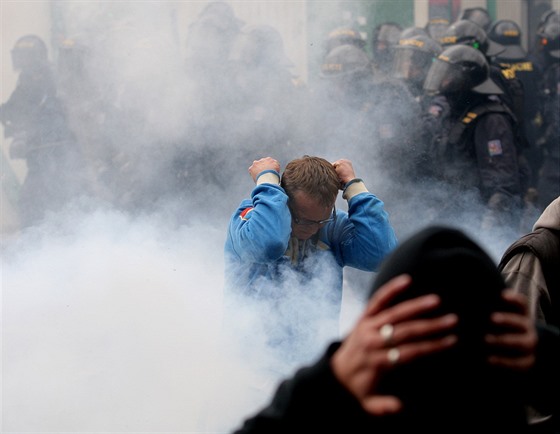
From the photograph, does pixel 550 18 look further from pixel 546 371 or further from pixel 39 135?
pixel 546 371

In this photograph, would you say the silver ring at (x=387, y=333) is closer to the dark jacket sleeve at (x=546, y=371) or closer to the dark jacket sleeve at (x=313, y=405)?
the dark jacket sleeve at (x=313, y=405)

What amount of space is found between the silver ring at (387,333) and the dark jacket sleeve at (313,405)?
85 millimetres

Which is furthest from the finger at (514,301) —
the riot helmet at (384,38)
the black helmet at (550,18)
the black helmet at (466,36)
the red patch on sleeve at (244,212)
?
the black helmet at (550,18)

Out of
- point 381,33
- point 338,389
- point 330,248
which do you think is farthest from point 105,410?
point 381,33

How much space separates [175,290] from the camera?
3.90 meters

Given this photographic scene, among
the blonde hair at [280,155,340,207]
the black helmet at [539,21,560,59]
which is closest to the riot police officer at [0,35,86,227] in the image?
the blonde hair at [280,155,340,207]

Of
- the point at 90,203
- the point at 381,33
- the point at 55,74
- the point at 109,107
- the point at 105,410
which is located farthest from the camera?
the point at 381,33

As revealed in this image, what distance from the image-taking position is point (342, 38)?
26.6 feet

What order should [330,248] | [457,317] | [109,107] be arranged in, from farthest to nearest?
[109,107], [330,248], [457,317]

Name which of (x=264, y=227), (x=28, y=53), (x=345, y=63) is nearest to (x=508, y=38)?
(x=345, y=63)

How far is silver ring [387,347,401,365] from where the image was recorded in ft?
3.34

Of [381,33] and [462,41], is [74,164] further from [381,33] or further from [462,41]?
[381,33]

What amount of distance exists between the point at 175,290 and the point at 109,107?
3.09 meters

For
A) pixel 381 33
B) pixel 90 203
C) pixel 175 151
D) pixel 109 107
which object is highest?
pixel 381 33
